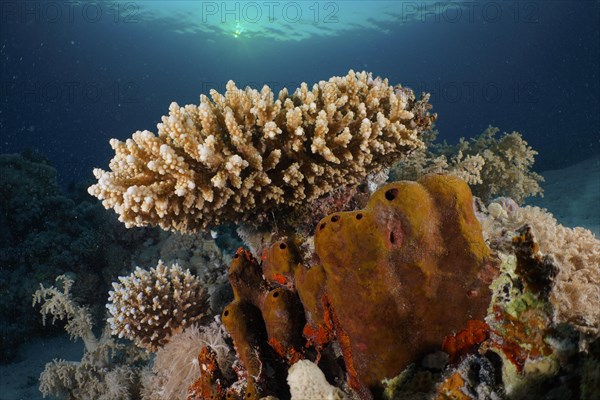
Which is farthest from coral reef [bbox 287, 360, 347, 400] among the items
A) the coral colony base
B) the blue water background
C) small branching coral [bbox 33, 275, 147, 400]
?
the blue water background

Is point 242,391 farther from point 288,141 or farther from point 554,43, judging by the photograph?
point 554,43

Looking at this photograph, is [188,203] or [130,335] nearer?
[188,203]

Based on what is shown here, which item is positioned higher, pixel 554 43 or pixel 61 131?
pixel 554 43

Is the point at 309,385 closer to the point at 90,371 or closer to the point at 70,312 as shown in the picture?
the point at 90,371

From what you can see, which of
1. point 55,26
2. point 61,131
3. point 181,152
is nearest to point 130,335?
point 181,152

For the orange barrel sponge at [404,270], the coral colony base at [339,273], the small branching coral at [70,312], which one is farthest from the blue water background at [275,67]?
the small branching coral at [70,312]

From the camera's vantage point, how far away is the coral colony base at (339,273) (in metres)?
1.74

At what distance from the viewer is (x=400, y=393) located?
218 centimetres

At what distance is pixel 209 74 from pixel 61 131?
33605 mm

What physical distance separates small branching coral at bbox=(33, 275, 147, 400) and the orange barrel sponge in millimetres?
3664

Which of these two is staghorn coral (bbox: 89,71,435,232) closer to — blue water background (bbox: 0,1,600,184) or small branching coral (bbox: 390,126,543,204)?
small branching coral (bbox: 390,126,543,204)

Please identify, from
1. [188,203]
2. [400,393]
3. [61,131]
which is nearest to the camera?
[400,393]

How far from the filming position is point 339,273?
220 cm

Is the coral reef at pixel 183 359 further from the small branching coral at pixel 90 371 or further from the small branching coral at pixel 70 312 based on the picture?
the small branching coral at pixel 70 312
